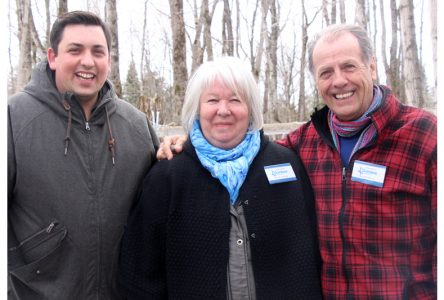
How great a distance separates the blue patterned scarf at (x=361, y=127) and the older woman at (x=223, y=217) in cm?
30

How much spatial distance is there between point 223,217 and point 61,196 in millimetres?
858

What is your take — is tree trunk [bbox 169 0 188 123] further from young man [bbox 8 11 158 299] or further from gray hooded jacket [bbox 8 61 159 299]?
gray hooded jacket [bbox 8 61 159 299]

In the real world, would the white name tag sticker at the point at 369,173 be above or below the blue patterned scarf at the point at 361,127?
below

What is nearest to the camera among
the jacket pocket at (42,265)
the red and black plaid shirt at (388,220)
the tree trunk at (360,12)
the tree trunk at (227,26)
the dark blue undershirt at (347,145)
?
the red and black plaid shirt at (388,220)

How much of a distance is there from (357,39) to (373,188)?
31.4 inches

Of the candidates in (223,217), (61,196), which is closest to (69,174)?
(61,196)

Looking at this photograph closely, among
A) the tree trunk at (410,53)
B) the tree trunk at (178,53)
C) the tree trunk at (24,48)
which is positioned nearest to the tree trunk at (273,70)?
the tree trunk at (410,53)

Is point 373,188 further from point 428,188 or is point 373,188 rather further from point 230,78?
point 230,78

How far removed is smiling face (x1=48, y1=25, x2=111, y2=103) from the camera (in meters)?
2.28

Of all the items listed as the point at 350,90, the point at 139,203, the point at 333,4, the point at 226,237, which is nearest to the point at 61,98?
the point at 139,203

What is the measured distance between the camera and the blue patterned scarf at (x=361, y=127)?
7.04ft

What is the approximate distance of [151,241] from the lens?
2.11 metres

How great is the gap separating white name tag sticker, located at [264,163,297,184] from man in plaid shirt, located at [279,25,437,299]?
138 millimetres

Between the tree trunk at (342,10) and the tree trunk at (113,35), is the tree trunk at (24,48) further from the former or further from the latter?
the tree trunk at (342,10)
